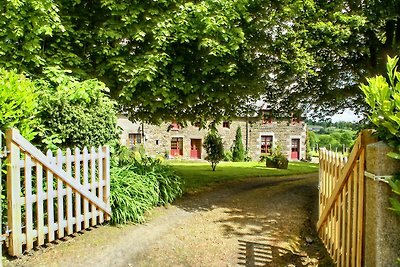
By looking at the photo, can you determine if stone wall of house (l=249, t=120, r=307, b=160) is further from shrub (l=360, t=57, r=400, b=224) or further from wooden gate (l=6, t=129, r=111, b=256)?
shrub (l=360, t=57, r=400, b=224)

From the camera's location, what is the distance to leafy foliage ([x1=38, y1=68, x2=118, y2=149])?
21.4 feet

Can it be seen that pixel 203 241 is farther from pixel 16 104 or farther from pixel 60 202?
pixel 16 104

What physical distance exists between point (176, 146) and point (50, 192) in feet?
104

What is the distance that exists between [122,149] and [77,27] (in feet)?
13.5

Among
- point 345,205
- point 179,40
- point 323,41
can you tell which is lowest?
point 345,205

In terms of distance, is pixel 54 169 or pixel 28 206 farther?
pixel 54 169

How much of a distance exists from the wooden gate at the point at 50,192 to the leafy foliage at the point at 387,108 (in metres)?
4.99

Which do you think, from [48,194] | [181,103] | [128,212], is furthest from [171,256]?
[181,103]

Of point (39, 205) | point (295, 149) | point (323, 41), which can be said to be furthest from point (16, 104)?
point (295, 149)

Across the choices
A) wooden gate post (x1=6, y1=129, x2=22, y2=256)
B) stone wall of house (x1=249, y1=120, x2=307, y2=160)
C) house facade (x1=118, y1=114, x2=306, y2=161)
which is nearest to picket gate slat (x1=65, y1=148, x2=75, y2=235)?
wooden gate post (x1=6, y1=129, x2=22, y2=256)

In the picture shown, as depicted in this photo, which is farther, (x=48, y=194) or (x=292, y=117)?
(x=292, y=117)

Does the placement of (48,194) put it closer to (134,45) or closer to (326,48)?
(134,45)

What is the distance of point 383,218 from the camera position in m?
3.48

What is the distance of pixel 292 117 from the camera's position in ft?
50.8
